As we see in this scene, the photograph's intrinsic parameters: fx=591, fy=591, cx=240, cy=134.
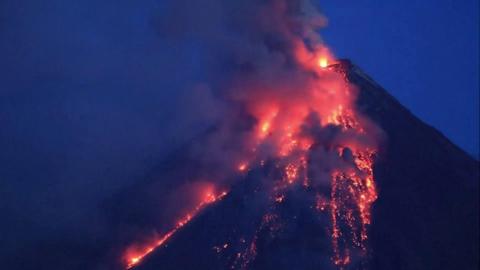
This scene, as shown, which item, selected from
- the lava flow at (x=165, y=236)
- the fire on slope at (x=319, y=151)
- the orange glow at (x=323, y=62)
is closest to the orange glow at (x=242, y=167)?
the fire on slope at (x=319, y=151)

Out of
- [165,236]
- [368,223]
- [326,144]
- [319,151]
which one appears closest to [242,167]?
[319,151]

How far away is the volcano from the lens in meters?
20.7

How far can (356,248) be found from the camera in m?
20.7

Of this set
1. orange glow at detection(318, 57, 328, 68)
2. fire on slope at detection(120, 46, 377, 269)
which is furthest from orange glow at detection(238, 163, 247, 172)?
orange glow at detection(318, 57, 328, 68)

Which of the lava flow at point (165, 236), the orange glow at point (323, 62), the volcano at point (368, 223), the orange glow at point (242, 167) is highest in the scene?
the orange glow at point (323, 62)

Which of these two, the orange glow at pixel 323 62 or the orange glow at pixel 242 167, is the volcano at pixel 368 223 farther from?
the orange glow at pixel 323 62

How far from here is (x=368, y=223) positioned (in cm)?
2245

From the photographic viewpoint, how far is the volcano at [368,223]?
20734 mm

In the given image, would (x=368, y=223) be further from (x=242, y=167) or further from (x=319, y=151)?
(x=242, y=167)

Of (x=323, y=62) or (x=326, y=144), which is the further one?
(x=323, y=62)

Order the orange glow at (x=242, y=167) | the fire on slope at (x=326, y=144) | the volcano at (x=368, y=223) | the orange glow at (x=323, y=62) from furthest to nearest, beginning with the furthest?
1. the orange glow at (x=323, y=62)
2. the orange glow at (x=242, y=167)
3. the fire on slope at (x=326, y=144)
4. the volcano at (x=368, y=223)

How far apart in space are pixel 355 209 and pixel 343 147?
393cm

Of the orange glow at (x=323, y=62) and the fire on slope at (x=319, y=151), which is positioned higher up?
the orange glow at (x=323, y=62)

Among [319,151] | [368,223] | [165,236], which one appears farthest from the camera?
[165,236]
